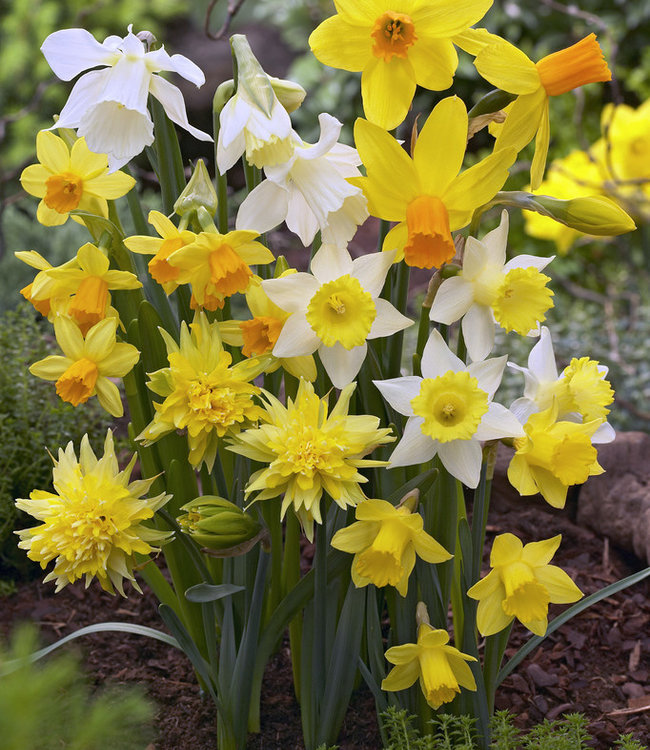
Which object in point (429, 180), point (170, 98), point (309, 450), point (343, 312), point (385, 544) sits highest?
point (170, 98)

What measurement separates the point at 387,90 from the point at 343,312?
26 centimetres

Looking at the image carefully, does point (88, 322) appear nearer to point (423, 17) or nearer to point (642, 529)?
point (423, 17)

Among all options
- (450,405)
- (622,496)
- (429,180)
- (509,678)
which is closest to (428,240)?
(429,180)

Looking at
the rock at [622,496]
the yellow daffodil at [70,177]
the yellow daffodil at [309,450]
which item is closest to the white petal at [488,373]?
the yellow daffodil at [309,450]

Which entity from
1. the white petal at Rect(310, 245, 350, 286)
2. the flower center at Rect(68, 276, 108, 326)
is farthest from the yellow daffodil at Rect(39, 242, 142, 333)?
the white petal at Rect(310, 245, 350, 286)

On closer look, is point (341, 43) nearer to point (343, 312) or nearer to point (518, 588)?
point (343, 312)

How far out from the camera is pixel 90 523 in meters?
0.91

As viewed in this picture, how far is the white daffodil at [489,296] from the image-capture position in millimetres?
890

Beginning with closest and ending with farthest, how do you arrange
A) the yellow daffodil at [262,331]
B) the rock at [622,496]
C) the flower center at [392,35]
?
1. the flower center at [392,35]
2. the yellow daffodil at [262,331]
3. the rock at [622,496]

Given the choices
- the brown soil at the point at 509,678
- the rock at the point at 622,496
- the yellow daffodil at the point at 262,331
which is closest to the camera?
the yellow daffodil at the point at 262,331

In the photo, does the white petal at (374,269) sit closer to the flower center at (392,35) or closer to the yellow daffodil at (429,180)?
the yellow daffodil at (429,180)

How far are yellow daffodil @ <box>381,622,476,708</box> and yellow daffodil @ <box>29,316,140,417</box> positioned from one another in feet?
1.50

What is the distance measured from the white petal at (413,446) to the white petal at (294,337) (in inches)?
5.7

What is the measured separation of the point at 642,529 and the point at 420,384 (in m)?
0.89
